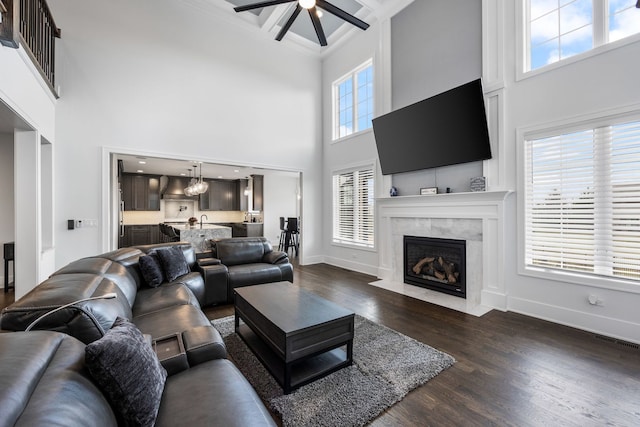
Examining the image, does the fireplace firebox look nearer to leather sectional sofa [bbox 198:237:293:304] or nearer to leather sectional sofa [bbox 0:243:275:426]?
leather sectional sofa [bbox 198:237:293:304]

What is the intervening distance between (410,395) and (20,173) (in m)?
4.76

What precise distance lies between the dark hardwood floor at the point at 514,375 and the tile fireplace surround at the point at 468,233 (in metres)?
0.35

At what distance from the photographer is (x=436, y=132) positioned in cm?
414

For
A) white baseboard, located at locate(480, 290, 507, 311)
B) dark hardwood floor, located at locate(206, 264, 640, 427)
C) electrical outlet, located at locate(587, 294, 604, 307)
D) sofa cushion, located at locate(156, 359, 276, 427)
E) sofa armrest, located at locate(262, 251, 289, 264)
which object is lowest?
dark hardwood floor, located at locate(206, 264, 640, 427)

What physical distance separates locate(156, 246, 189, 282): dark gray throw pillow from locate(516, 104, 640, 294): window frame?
14.0ft

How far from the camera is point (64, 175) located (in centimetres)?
411

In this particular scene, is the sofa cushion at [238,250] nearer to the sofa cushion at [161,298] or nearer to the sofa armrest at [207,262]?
the sofa armrest at [207,262]

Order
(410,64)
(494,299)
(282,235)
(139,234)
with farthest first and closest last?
(139,234) < (282,235) < (410,64) < (494,299)

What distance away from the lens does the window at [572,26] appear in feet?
9.21

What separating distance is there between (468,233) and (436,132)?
1.57 metres

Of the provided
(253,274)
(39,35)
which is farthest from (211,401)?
(39,35)

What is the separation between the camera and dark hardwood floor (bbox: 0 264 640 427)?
1748mm

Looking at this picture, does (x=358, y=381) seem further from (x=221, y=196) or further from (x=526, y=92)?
(x=221, y=196)

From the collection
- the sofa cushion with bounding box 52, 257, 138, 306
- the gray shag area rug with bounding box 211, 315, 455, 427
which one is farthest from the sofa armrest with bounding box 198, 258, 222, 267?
the gray shag area rug with bounding box 211, 315, 455, 427
